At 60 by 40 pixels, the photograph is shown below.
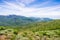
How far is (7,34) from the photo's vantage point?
56531mm

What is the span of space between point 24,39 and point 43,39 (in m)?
9.16

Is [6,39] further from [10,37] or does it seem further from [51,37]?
[51,37]

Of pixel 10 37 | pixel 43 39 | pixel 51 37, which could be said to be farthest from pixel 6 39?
pixel 51 37

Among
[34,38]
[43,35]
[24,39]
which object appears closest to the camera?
[24,39]

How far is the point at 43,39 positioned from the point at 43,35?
3344mm

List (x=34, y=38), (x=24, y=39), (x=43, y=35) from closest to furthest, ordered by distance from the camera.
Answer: (x=24, y=39)
(x=34, y=38)
(x=43, y=35)

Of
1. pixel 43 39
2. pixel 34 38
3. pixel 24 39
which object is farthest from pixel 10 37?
pixel 43 39

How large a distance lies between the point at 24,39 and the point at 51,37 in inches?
521

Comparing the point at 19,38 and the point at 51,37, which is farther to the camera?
the point at 51,37

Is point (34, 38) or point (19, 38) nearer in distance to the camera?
point (19, 38)

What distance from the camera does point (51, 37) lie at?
59.9 m

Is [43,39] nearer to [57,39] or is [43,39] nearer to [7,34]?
[57,39]

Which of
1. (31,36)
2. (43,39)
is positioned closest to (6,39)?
(31,36)

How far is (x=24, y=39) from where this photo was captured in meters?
53.8
